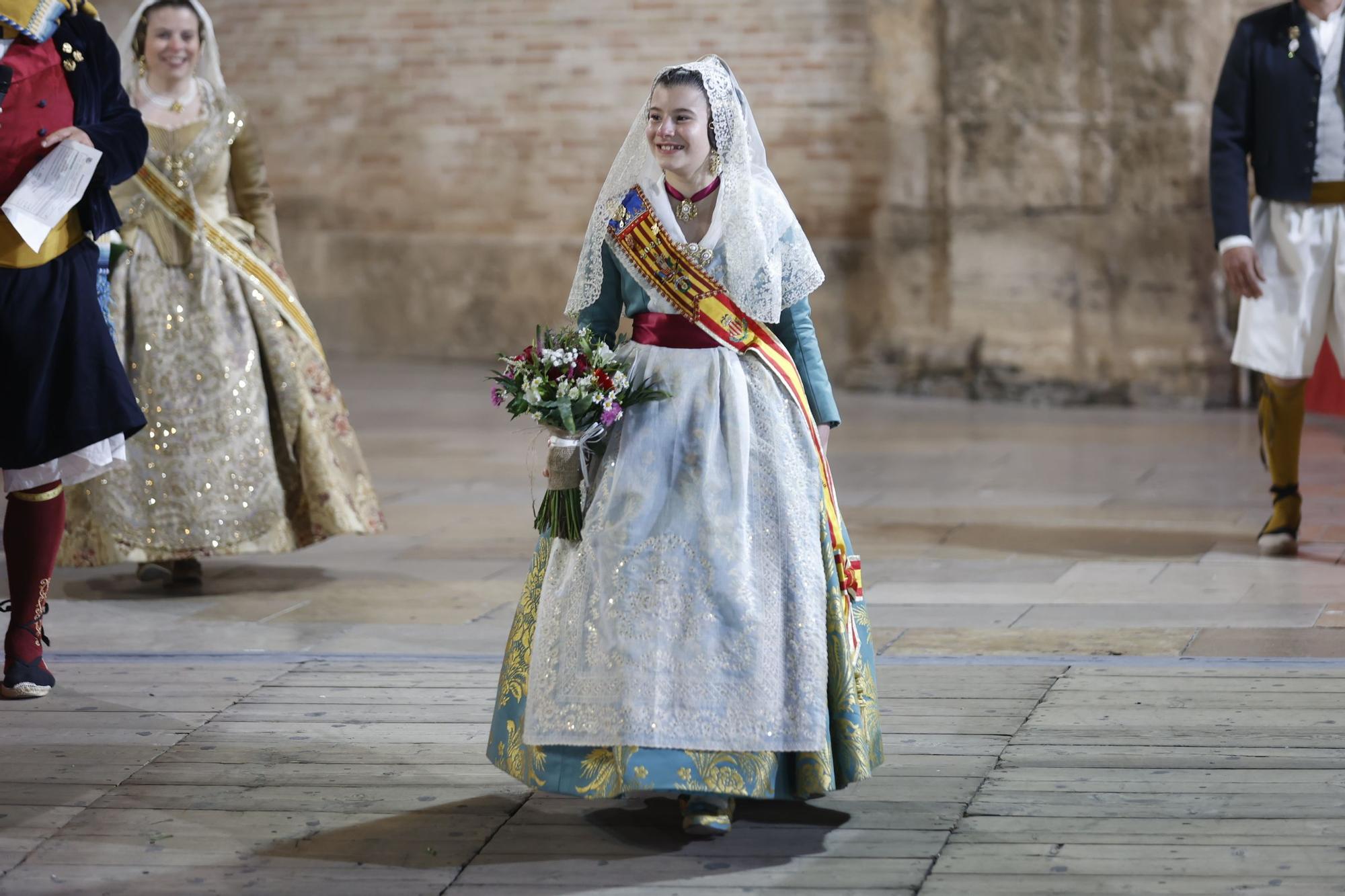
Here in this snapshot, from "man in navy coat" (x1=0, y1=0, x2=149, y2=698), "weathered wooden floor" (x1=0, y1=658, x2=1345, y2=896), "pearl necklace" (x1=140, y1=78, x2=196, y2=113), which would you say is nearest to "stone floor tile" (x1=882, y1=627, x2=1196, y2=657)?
"weathered wooden floor" (x1=0, y1=658, x2=1345, y2=896)

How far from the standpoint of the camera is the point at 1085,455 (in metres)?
8.50

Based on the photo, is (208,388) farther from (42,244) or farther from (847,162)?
(847,162)

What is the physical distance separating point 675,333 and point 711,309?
84mm

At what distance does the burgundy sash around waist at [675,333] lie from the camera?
3623mm

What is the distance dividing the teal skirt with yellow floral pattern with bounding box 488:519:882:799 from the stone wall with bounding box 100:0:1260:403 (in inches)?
270

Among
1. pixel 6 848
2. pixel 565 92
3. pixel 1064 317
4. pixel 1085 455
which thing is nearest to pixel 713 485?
pixel 6 848

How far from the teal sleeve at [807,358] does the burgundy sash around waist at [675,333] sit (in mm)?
180

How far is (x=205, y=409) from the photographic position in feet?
18.9

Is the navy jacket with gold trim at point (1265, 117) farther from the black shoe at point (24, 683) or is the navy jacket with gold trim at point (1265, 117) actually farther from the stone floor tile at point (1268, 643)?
the black shoe at point (24, 683)

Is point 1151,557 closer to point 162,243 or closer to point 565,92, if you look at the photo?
point 162,243

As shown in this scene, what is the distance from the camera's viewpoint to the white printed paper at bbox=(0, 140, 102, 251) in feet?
14.4

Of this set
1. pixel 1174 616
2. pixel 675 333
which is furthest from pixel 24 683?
pixel 1174 616

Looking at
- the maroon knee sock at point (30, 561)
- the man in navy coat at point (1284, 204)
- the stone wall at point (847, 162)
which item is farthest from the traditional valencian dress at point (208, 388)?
the stone wall at point (847, 162)

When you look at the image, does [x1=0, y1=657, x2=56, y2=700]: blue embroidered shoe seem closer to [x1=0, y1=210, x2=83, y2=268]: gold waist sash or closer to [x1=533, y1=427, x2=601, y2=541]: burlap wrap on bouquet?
[x1=0, y1=210, x2=83, y2=268]: gold waist sash
